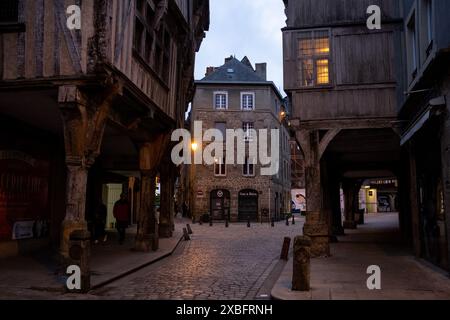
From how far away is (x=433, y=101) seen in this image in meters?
8.46

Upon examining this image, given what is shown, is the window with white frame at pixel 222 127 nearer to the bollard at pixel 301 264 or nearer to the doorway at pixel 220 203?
the doorway at pixel 220 203

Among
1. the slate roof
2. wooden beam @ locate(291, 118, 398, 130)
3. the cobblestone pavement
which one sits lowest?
the cobblestone pavement

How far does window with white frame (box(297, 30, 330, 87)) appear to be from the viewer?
1312 cm

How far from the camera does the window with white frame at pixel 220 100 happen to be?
4056 centimetres

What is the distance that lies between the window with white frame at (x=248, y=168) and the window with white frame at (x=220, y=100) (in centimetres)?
504

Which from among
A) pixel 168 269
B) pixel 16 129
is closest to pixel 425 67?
pixel 168 269

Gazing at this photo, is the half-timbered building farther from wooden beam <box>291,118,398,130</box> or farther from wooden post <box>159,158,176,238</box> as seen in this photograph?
wooden beam <box>291,118,398,130</box>

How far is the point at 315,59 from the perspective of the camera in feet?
43.2

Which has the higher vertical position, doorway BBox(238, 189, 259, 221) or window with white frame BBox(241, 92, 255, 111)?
window with white frame BBox(241, 92, 255, 111)

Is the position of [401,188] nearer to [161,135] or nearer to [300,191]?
[161,135]
